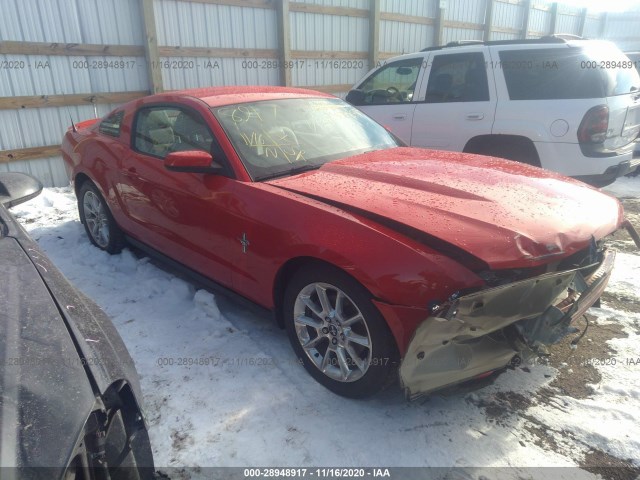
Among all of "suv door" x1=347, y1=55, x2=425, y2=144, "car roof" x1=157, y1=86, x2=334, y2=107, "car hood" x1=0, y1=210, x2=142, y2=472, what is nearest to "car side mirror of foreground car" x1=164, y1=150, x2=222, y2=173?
"car roof" x1=157, y1=86, x2=334, y2=107

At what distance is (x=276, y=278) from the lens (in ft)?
8.89

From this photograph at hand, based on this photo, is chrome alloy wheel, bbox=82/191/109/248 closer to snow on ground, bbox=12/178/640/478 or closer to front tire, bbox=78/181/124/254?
front tire, bbox=78/181/124/254

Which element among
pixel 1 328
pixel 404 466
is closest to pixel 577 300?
pixel 404 466

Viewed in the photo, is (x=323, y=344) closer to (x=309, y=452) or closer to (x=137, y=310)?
(x=309, y=452)

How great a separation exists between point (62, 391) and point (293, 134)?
2.41 metres

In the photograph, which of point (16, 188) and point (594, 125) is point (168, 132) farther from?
point (594, 125)

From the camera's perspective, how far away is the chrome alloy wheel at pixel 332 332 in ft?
7.95

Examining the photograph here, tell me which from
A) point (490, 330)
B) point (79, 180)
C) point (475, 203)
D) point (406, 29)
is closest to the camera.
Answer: point (490, 330)

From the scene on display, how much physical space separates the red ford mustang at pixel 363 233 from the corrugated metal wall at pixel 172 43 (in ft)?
13.6

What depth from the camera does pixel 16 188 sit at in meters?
2.60

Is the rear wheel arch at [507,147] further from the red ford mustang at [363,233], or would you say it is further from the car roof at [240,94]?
the car roof at [240,94]

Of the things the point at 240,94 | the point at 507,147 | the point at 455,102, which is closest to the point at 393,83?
the point at 455,102

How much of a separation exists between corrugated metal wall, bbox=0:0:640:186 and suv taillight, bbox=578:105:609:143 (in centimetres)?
624

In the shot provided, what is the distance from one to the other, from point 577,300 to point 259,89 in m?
2.74
